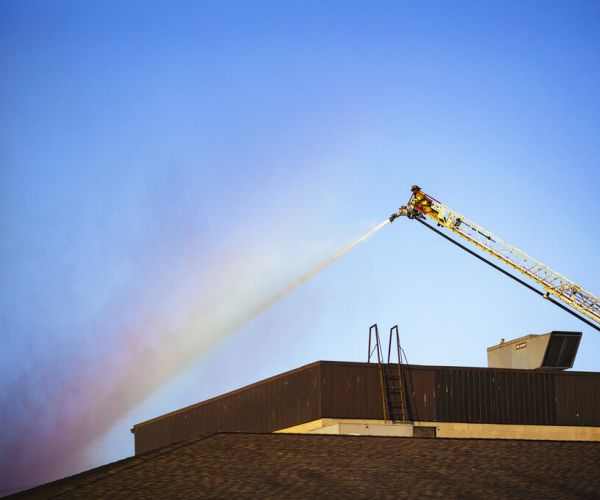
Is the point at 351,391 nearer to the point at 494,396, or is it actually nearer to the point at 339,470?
the point at 494,396

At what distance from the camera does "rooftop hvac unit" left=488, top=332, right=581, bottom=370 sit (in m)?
54.6

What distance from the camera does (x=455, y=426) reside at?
51625 millimetres

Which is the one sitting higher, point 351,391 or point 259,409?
point 259,409

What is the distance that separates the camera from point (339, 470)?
36.6 m

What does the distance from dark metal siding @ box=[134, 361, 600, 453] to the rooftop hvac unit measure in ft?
3.10

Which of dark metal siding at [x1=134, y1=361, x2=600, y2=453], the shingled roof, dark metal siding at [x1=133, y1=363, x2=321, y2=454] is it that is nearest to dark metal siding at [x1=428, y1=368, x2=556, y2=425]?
dark metal siding at [x1=134, y1=361, x2=600, y2=453]

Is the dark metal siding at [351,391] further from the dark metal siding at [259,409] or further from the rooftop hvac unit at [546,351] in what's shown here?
the rooftop hvac unit at [546,351]

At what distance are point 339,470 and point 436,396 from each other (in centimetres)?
1597

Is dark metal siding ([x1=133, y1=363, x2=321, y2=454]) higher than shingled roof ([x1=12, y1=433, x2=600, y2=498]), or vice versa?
dark metal siding ([x1=133, y1=363, x2=321, y2=454])

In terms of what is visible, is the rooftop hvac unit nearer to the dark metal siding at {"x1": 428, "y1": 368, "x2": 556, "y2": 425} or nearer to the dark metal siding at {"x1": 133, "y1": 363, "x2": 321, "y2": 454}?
the dark metal siding at {"x1": 428, "y1": 368, "x2": 556, "y2": 425}

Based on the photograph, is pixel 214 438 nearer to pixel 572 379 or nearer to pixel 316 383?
pixel 316 383

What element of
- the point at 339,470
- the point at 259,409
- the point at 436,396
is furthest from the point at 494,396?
the point at 339,470

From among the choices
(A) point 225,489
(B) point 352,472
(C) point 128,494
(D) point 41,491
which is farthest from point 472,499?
(D) point 41,491

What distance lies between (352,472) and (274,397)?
17431 mm
